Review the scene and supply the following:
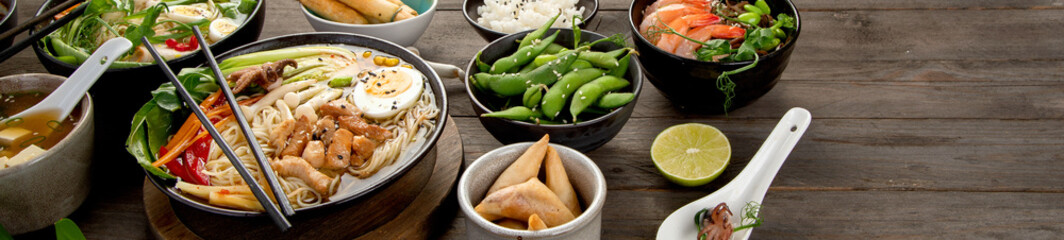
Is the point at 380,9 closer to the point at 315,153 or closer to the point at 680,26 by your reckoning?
the point at 315,153

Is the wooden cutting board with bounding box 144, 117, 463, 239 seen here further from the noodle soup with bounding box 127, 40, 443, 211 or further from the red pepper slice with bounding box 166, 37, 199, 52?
the red pepper slice with bounding box 166, 37, 199, 52

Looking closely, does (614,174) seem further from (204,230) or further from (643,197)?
(204,230)

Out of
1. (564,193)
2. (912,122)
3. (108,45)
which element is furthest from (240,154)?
(912,122)

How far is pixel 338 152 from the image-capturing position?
168 centimetres

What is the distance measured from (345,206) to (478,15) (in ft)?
3.81

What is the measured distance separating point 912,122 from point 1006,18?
0.85m

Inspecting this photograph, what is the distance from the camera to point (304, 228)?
5.69 feet

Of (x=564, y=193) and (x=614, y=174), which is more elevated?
(x=564, y=193)

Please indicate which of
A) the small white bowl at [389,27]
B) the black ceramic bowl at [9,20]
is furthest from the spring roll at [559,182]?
the black ceramic bowl at [9,20]

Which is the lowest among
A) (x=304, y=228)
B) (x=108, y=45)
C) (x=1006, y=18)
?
(x=1006, y=18)

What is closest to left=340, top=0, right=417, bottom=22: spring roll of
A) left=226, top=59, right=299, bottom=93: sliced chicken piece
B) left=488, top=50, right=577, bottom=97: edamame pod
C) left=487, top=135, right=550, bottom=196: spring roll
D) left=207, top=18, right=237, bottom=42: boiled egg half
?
left=207, top=18, right=237, bottom=42: boiled egg half

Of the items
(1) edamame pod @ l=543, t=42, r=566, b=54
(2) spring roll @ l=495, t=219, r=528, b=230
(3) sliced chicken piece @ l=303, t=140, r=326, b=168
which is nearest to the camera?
(2) spring roll @ l=495, t=219, r=528, b=230

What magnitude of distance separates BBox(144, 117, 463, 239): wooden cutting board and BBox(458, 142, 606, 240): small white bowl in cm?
18

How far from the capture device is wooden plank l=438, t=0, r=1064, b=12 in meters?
2.68
